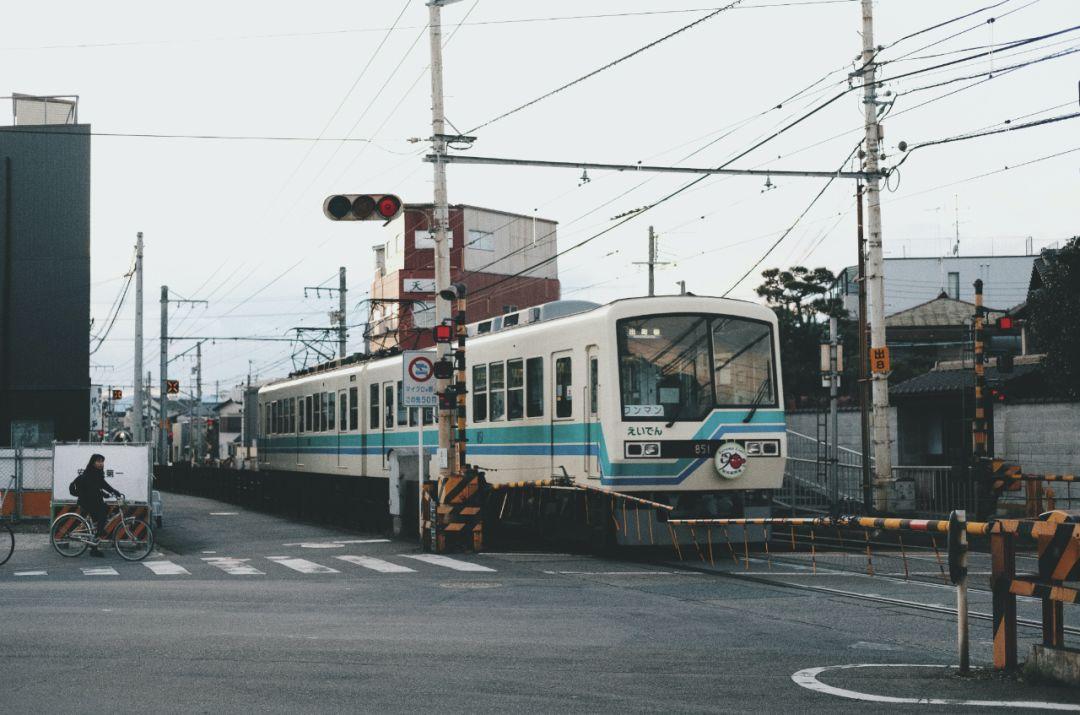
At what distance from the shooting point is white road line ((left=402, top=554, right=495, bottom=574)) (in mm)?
16406

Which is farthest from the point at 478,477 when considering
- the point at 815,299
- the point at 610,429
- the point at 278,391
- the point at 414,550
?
the point at 815,299

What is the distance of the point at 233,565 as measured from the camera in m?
17.6

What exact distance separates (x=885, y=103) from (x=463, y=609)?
14.2 metres

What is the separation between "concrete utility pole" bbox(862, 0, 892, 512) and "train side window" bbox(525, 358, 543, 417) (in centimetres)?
648

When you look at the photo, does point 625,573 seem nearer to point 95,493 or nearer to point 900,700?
point 900,700

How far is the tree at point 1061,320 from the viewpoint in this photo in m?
25.7

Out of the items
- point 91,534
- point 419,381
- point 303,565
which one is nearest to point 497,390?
point 419,381

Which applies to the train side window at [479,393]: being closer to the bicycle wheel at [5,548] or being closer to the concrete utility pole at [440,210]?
the concrete utility pole at [440,210]

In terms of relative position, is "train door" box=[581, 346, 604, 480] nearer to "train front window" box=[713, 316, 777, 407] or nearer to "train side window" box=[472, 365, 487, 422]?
"train front window" box=[713, 316, 777, 407]

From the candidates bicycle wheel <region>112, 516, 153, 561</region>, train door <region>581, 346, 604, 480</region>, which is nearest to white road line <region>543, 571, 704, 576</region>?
train door <region>581, 346, 604, 480</region>

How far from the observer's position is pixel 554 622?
35.9ft

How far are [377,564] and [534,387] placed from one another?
3.57 metres

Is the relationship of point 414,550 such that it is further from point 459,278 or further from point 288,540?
point 459,278

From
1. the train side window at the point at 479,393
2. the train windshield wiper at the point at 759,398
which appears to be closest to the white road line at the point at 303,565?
the train side window at the point at 479,393
